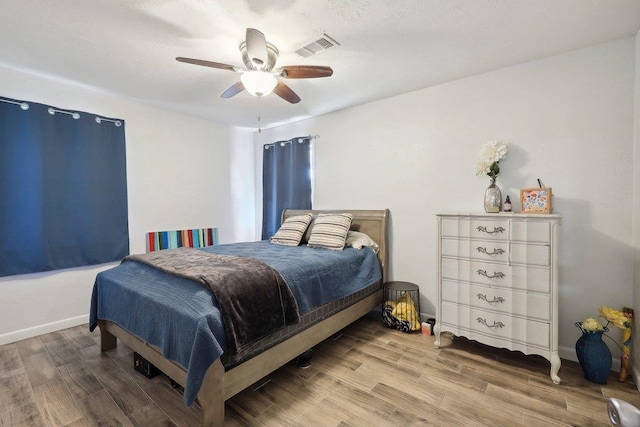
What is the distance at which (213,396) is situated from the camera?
4.70ft

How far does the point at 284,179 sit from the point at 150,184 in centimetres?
177

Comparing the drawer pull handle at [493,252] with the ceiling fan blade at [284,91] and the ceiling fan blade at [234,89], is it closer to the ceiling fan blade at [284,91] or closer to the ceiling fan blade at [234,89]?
the ceiling fan blade at [284,91]

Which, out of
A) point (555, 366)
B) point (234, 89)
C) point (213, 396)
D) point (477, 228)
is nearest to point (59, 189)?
point (234, 89)

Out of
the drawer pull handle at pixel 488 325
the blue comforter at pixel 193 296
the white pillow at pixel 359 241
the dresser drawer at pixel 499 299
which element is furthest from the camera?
the white pillow at pixel 359 241

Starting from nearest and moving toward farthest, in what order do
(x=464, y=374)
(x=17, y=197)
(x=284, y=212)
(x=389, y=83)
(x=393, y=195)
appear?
(x=464, y=374)
(x=17, y=197)
(x=389, y=83)
(x=393, y=195)
(x=284, y=212)

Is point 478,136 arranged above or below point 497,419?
above

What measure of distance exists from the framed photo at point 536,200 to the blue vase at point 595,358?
0.93m

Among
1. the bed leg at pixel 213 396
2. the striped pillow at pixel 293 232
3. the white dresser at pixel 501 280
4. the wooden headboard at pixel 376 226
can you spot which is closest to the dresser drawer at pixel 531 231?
the white dresser at pixel 501 280

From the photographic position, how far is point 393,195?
3.14 meters

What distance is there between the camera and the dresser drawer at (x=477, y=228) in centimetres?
210

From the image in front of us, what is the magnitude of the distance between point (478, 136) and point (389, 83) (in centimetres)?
102

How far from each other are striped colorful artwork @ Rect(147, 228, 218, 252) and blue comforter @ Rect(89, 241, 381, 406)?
114 cm

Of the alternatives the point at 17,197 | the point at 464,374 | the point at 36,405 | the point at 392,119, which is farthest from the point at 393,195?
the point at 17,197

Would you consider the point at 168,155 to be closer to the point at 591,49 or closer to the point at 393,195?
the point at 393,195
